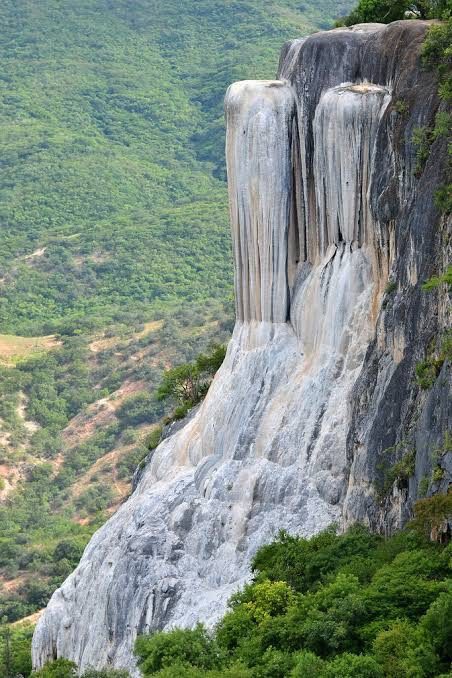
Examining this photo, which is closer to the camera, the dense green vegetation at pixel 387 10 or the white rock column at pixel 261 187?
the white rock column at pixel 261 187

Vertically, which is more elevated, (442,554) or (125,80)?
(442,554)

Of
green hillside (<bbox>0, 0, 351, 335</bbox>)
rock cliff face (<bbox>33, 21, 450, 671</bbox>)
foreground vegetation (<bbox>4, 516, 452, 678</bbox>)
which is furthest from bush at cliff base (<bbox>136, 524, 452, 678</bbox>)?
green hillside (<bbox>0, 0, 351, 335</bbox>)

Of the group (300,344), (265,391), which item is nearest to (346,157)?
(300,344)

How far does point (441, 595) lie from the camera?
739 inches

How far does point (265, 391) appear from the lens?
26734 mm

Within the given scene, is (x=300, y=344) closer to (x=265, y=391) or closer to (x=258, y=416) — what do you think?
(x=265, y=391)

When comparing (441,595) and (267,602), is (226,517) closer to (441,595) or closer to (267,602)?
(267,602)

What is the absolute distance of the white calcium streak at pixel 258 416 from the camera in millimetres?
25156

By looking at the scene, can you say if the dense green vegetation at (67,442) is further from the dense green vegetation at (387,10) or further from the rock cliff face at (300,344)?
the dense green vegetation at (387,10)

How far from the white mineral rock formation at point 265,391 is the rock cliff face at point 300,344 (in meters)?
0.03

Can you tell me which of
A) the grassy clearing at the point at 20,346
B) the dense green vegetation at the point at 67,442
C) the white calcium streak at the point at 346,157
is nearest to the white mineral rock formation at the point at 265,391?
the white calcium streak at the point at 346,157

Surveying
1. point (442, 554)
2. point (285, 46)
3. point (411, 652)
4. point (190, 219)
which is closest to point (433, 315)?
point (442, 554)

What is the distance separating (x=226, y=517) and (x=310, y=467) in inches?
75.2

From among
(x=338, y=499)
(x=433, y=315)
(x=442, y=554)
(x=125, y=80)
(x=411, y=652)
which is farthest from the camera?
(x=125, y=80)
